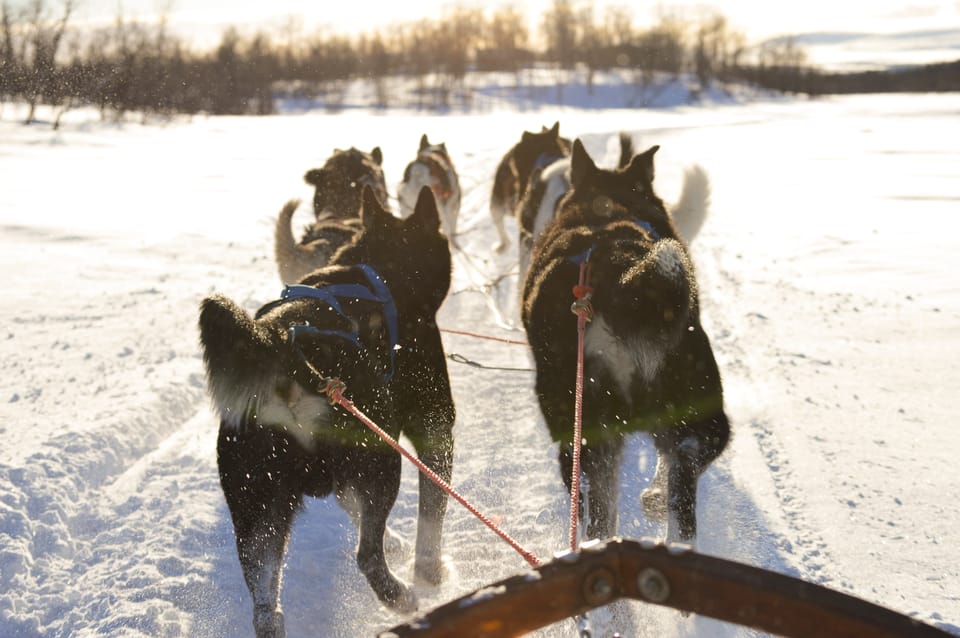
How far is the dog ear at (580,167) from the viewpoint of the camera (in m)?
3.92

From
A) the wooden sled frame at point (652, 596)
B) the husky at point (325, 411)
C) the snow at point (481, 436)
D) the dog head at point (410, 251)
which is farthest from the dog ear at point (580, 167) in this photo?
the wooden sled frame at point (652, 596)

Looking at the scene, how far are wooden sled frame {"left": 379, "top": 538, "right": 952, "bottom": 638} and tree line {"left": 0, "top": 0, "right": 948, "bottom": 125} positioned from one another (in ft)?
97.2

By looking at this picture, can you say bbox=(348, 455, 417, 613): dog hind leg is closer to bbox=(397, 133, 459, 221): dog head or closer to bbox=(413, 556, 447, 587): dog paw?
bbox=(413, 556, 447, 587): dog paw

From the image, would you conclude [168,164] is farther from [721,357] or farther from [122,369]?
[721,357]

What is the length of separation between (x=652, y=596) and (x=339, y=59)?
274 ft

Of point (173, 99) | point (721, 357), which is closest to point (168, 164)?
point (721, 357)

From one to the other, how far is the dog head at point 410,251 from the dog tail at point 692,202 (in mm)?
1978

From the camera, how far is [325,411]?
227 centimetres

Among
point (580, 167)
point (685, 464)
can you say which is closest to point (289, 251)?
point (580, 167)

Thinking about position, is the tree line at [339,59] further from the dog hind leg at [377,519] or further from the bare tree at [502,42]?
the dog hind leg at [377,519]

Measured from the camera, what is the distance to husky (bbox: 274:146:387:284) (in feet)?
15.7

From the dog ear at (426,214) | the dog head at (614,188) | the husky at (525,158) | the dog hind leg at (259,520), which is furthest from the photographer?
the husky at (525,158)

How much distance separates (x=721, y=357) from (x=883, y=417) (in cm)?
125

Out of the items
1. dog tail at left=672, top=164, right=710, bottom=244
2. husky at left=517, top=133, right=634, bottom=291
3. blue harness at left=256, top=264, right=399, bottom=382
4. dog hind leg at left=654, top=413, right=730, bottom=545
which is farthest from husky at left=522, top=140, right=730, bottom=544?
husky at left=517, top=133, right=634, bottom=291
